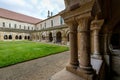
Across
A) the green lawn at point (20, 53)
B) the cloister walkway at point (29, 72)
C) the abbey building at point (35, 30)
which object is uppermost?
the abbey building at point (35, 30)

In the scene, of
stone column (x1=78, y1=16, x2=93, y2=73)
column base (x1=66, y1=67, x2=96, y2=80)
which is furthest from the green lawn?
stone column (x1=78, y1=16, x2=93, y2=73)

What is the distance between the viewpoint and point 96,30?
421cm

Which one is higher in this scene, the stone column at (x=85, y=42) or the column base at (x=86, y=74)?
the stone column at (x=85, y=42)

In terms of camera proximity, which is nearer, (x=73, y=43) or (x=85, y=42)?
(x=85, y=42)

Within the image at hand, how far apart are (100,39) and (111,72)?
1557 millimetres

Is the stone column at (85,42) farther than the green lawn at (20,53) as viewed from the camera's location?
No

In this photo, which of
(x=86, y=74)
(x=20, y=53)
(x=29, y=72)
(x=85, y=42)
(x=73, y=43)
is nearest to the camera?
(x=86, y=74)

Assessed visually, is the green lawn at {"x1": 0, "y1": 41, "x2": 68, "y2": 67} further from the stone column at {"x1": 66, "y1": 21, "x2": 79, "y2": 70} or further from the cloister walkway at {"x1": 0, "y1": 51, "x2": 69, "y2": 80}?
the stone column at {"x1": 66, "y1": 21, "x2": 79, "y2": 70}

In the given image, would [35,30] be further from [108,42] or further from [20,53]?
[108,42]

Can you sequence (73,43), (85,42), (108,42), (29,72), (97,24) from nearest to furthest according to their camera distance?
(85,42) → (73,43) → (97,24) → (108,42) → (29,72)

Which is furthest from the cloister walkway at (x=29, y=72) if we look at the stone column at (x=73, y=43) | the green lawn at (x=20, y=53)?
the stone column at (x=73, y=43)

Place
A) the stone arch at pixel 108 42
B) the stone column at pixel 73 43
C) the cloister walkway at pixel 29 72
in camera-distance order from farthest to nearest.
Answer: the stone arch at pixel 108 42 < the cloister walkway at pixel 29 72 < the stone column at pixel 73 43

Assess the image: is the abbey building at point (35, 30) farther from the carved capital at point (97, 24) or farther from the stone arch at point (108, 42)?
the carved capital at point (97, 24)

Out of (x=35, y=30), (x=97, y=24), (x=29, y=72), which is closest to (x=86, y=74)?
(x=97, y=24)
